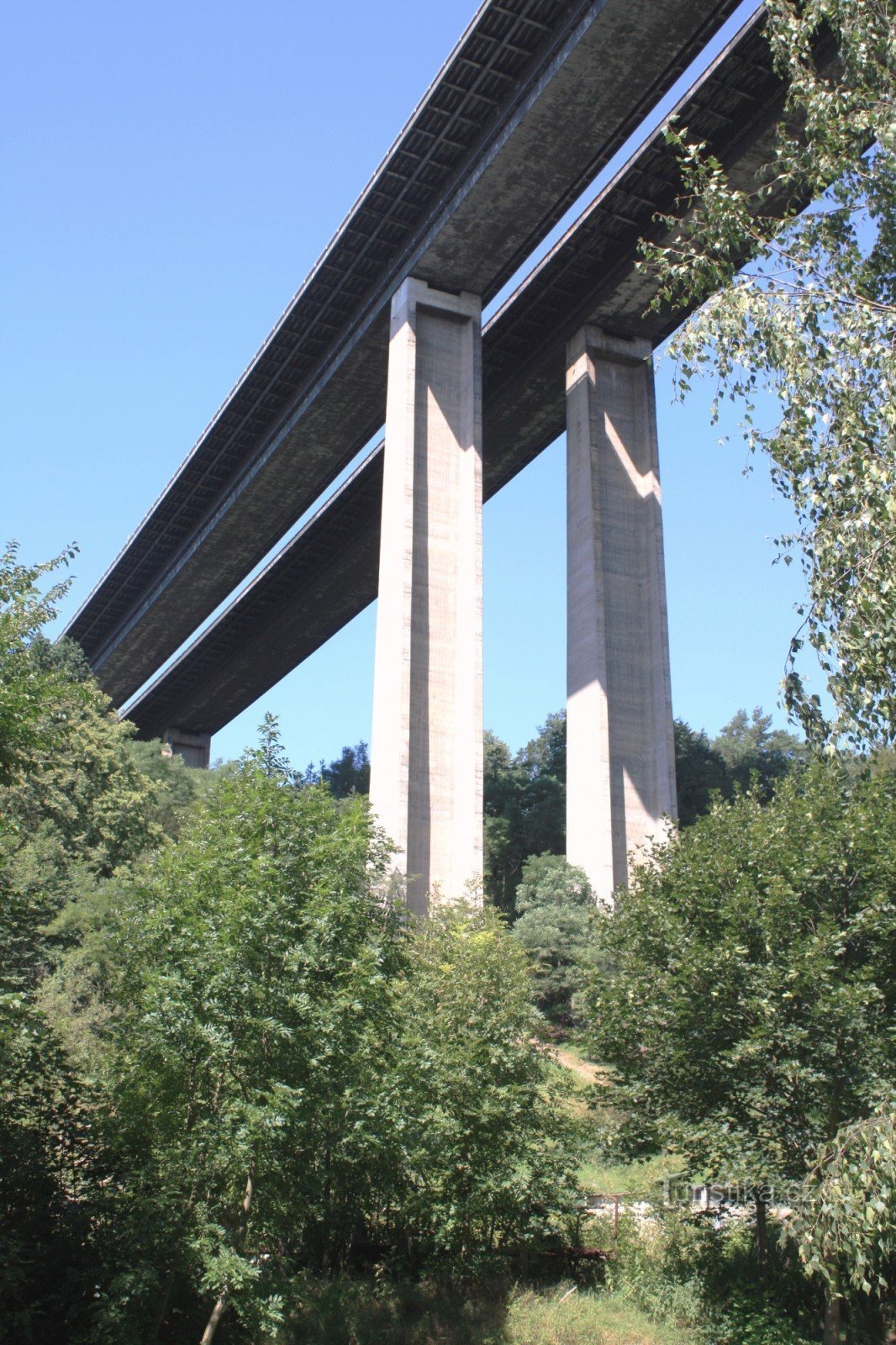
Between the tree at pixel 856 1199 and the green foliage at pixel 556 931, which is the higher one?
the green foliage at pixel 556 931

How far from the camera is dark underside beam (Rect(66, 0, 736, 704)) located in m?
32.0

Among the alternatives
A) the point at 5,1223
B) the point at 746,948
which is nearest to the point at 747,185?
the point at 746,948

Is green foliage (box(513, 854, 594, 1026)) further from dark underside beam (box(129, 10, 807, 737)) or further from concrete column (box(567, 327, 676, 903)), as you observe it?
dark underside beam (box(129, 10, 807, 737))

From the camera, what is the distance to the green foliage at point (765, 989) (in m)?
15.1

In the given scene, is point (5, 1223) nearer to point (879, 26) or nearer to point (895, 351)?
point (895, 351)

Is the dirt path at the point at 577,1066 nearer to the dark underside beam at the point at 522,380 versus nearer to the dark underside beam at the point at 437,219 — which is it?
the dark underside beam at the point at 522,380

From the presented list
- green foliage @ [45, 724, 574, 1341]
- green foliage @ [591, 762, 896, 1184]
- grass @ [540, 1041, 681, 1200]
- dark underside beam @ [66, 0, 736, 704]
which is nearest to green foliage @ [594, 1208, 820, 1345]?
grass @ [540, 1041, 681, 1200]

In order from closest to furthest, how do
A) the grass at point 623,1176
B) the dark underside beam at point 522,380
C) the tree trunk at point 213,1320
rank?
the tree trunk at point 213,1320 < the grass at point 623,1176 < the dark underside beam at point 522,380

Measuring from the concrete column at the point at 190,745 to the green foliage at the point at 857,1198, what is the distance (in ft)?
234

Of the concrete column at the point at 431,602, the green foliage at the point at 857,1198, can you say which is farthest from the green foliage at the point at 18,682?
the concrete column at the point at 431,602

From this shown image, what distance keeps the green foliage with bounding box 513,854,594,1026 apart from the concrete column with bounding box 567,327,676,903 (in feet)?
2.94

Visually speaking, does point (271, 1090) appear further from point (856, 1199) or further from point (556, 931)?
point (556, 931)

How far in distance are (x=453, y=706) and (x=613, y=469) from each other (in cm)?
974

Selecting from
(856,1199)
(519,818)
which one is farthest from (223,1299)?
(519,818)
